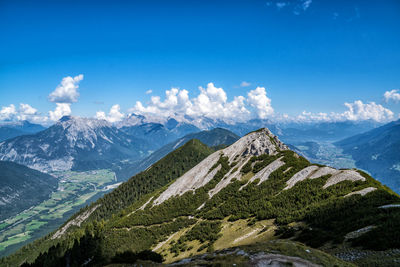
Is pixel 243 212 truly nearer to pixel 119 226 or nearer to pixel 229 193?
pixel 229 193

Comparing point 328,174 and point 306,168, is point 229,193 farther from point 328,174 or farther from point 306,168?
point 328,174

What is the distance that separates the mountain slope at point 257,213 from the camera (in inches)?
1374

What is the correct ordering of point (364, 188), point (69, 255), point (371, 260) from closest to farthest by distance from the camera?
1. point (371, 260)
2. point (364, 188)
3. point (69, 255)

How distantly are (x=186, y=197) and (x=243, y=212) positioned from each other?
5350 cm

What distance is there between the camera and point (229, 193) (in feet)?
330

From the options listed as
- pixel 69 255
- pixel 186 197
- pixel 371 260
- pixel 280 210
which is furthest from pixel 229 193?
pixel 69 255

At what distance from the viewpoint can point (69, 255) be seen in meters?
115

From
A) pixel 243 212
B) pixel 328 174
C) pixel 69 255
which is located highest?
pixel 328 174

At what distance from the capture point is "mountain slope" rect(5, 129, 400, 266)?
34906 mm

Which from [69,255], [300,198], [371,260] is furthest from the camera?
[69,255]

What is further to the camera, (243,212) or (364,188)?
(243,212)

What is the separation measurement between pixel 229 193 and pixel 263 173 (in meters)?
19.7

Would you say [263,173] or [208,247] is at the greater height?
[263,173]

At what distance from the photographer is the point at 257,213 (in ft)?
221
